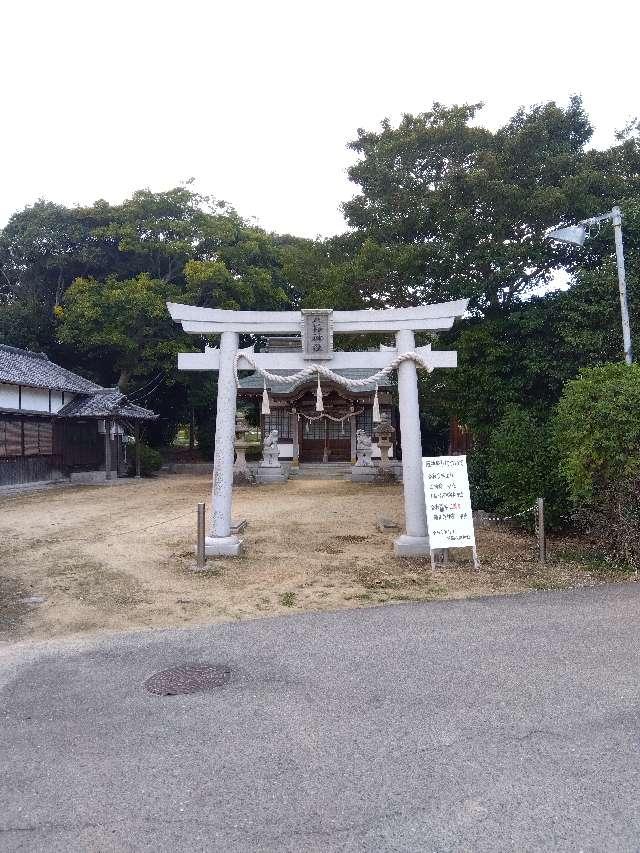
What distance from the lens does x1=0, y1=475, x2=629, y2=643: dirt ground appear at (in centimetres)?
646

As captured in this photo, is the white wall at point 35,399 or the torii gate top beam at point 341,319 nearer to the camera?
the torii gate top beam at point 341,319

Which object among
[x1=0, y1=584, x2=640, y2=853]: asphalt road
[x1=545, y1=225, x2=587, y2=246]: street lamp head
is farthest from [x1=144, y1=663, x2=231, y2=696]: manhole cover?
[x1=545, y1=225, x2=587, y2=246]: street lamp head

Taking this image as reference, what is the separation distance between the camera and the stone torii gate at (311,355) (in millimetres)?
9156

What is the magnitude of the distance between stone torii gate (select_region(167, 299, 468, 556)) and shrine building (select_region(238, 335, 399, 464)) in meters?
13.5

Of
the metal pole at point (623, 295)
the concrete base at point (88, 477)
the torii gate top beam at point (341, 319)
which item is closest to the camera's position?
the torii gate top beam at point (341, 319)

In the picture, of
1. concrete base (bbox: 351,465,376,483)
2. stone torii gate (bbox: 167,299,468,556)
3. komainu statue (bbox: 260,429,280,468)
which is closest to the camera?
stone torii gate (bbox: 167,299,468,556)

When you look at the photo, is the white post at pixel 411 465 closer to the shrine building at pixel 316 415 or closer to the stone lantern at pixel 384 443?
the stone lantern at pixel 384 443

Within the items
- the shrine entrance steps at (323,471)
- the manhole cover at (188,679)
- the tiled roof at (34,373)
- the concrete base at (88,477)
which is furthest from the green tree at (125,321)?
the manhole cover at (188,679)

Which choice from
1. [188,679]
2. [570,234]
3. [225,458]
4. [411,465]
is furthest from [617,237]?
[188,679]

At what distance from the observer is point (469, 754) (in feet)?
11.0

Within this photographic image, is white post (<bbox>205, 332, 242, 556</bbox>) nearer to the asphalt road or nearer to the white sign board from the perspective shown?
the white sign board

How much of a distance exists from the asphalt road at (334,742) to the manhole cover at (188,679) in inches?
4.0

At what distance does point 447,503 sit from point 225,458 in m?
3.66

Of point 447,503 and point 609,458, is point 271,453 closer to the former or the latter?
point 447,503
